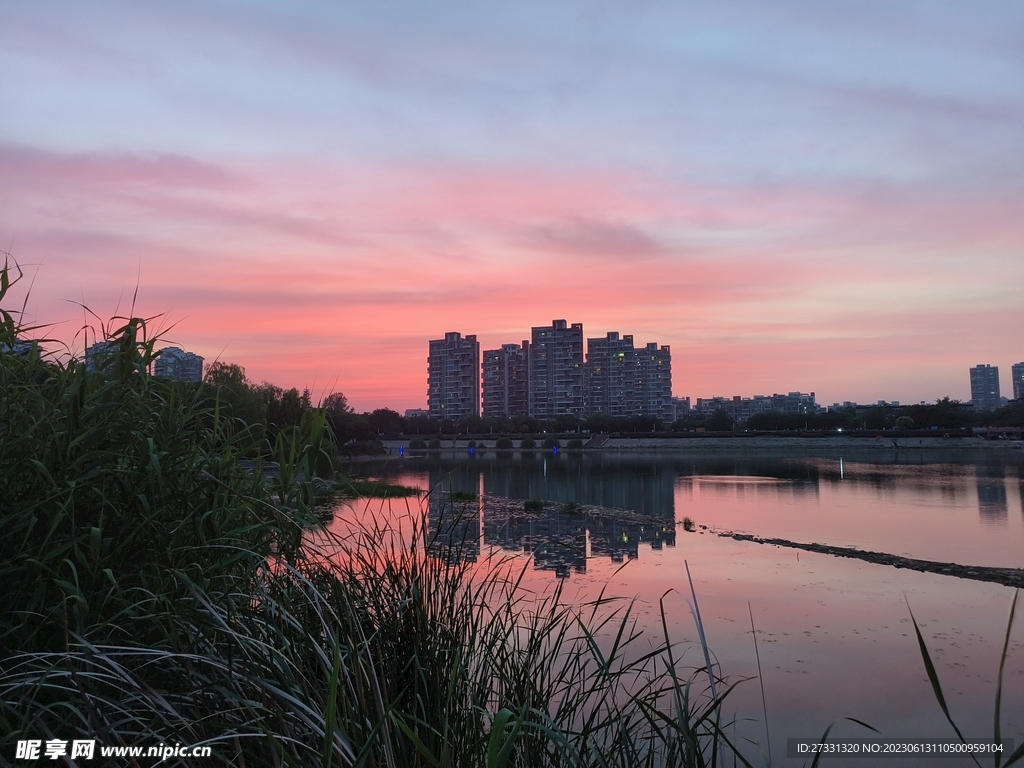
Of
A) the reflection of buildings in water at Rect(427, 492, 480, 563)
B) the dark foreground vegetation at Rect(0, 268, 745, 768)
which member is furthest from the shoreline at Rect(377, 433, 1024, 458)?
the dark foreground vegetation at Rect(0, 268, 745, 768)

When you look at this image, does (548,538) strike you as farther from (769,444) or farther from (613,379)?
(613,379)

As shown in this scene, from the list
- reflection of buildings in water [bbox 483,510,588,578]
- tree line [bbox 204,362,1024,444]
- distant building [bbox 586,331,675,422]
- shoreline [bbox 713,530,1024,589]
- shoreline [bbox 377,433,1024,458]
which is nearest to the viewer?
shoreline [bbox 713,530,1024,589]

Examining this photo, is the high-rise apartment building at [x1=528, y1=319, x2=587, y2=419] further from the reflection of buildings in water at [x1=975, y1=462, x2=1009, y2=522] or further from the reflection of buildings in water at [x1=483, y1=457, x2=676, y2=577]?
the reflection of buildings in water at [x1=483, y1=457, x2=676, y2=577]

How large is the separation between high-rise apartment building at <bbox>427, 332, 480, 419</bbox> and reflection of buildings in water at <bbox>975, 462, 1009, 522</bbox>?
12017cm

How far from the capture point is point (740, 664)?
7699mm

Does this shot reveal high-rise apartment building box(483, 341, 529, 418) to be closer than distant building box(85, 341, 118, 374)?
No

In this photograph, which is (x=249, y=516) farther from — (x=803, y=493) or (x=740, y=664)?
A: (x=803, y=493)

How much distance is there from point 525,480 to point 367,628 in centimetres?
3340

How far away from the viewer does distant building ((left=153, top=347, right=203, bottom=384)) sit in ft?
12.8

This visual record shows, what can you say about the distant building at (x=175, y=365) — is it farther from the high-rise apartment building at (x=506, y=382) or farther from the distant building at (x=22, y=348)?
the high-rise apartment building at (x=506, y=382)

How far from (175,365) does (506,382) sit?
15030cm

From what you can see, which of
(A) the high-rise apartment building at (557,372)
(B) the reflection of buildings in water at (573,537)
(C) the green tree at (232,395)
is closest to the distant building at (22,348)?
(C) the green tree at (232,395)

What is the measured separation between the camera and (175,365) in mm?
4078

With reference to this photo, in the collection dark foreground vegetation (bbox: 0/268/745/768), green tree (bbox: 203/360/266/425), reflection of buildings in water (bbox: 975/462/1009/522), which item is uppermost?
green tree (bbox: 203/360/266/425)
